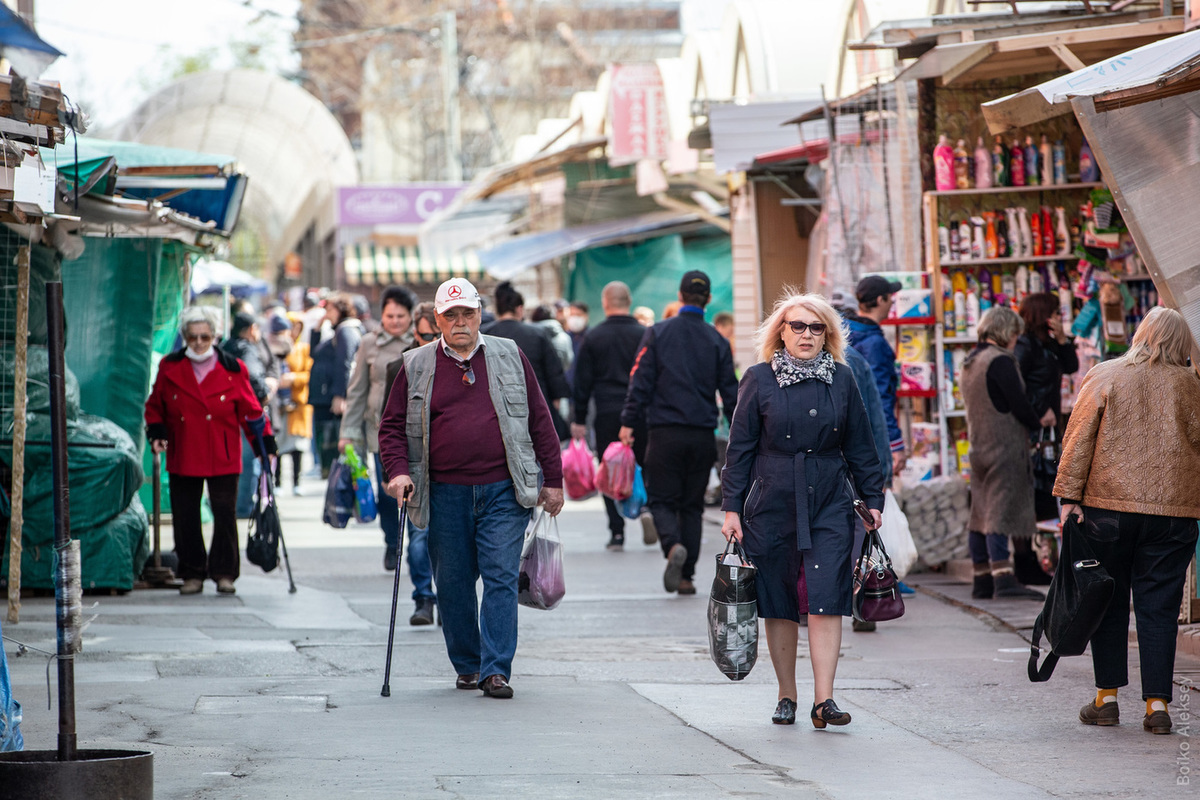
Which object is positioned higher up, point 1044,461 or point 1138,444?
point 1138,444

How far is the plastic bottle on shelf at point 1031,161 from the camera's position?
37.6 ft

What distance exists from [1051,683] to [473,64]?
39.7m

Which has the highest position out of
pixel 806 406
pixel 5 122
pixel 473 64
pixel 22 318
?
pixel 473 64

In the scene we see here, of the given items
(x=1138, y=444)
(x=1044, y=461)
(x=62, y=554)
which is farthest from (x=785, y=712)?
(x=1044, y=461)

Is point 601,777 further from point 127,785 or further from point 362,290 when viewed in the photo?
point 362,290

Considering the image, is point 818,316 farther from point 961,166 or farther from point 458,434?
point 961,166

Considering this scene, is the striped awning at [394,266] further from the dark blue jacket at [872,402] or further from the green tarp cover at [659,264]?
the dark blue jacket at [872,402]

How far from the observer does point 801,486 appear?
6570 mm

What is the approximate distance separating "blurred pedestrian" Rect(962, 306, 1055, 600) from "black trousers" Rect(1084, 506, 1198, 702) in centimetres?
321

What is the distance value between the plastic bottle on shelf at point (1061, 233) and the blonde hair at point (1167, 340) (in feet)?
16.1

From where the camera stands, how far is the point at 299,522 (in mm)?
16297

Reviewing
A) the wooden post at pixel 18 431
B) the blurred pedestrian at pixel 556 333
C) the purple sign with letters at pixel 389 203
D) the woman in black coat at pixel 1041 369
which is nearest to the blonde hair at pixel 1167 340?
the woman in black coat at pixel 1041 369

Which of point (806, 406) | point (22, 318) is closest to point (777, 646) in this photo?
point (806, 406)

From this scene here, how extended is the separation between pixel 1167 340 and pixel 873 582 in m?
1.60
